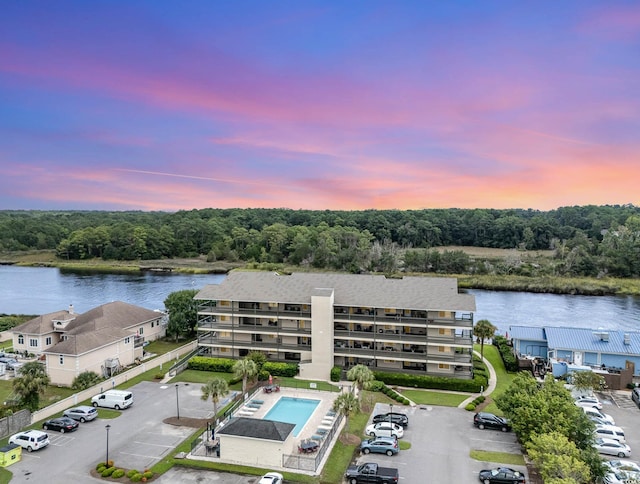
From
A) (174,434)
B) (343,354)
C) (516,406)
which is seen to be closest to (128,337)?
(174,434)

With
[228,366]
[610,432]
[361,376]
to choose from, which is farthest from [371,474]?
[228,366]

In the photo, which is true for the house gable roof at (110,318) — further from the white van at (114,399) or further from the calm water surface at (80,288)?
the calm water surface at (80,288)

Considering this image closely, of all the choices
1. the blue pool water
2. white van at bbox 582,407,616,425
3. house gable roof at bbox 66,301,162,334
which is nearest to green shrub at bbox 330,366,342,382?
the blue pool water

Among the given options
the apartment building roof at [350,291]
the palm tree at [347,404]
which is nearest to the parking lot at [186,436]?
the palm tree at [347,404]

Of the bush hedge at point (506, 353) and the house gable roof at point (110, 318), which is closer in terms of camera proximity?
the bush hedge at point (506, 353)

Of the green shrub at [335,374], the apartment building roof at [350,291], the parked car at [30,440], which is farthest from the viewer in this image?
the apartment building roof at [350,291]

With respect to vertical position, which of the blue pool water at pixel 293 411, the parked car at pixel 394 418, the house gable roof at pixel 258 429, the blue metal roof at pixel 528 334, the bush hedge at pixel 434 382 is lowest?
the blue pool water at pixel 293 411

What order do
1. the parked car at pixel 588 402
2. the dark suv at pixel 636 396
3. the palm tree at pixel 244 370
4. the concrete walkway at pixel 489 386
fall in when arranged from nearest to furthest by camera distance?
the parked car at pixel 588 402 < the palm tree at pixel 244 370 < the dark suv at pixel 636 396 < the concrete walkway at pixel 489 386
